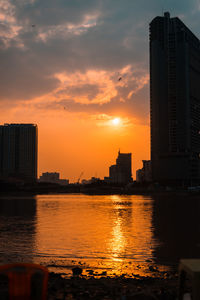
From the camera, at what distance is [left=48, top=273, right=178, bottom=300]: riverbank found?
13023 millimetres

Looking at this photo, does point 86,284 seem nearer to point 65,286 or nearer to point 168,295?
point 65,286

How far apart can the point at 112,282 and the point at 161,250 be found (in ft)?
41.7

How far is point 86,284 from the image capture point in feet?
50.7

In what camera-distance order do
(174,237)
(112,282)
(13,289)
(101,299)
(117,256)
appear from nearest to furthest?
(13,289), (101,299), (112,282), (117,256), (174,237)

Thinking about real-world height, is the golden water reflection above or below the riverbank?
below

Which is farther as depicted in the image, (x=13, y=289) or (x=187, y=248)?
(x=187, y=248)

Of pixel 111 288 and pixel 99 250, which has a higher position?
pixel 111 288

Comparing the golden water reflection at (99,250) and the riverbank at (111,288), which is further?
the golden water reflection at (99,250)

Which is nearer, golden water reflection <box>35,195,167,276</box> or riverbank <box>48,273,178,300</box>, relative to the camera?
riverbank <box>48,273,178,300</box>

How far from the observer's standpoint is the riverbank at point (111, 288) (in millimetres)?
13023

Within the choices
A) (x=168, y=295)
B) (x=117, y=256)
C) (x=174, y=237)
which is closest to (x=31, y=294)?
(x=168, y=295)

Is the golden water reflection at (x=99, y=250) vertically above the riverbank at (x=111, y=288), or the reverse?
the riverbank at (x=111, y=288)

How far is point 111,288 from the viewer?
574 inches

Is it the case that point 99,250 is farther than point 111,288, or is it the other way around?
point 99,250
